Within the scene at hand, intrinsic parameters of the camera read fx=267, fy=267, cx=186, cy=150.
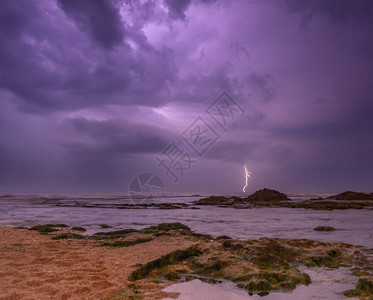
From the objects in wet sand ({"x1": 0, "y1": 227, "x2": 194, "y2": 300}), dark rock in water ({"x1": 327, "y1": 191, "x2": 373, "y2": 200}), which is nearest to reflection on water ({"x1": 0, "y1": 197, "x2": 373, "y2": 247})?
wet sand ({"x1": 0, "y1": 227, "x2": 194, "y2": 300})

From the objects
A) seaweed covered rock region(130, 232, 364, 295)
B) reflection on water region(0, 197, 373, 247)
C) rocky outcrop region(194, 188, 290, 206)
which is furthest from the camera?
rocky outcrop region(194, 188, 290, 206)

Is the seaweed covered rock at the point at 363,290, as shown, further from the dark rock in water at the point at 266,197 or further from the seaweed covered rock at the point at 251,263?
the dark rock in water at the point at 266,197

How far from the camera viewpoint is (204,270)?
5.64 m

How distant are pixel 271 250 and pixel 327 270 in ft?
4.75

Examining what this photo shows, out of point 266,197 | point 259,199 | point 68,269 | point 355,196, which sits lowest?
point 68,269

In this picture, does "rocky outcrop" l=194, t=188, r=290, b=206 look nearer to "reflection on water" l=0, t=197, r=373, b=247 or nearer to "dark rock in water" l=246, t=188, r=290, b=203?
"dark rock in water" l=246, t=188, r=290, b=203

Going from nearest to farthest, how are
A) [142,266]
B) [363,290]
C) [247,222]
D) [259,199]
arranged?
[363,290], [142,266], [247,222], [259,199]

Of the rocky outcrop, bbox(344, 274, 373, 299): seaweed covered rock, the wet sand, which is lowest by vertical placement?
the wet sand

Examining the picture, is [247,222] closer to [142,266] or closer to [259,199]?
[142,266]

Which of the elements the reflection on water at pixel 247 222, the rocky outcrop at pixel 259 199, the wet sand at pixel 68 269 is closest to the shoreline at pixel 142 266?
the wet sand at pixel 68 269

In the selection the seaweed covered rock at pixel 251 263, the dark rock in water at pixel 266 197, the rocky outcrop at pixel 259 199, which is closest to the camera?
the seaweed covered rock at pixel 251 263

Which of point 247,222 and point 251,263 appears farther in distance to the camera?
point 247,222

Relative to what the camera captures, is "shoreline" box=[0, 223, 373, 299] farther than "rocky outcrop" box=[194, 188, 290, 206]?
No

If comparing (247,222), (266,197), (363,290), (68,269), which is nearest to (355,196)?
(266,197)
